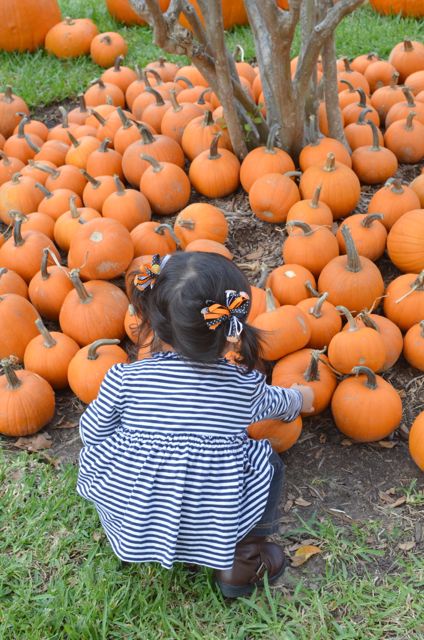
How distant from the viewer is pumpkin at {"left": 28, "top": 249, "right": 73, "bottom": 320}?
136 inches

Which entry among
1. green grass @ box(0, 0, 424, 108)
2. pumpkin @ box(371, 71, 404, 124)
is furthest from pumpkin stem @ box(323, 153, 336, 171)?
green grass @ box(0, 0, 424, 108)

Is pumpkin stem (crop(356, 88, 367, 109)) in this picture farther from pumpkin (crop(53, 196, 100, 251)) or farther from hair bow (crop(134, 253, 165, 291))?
hair bow (crop(134, 253, 165, 291))

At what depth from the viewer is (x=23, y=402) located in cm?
299

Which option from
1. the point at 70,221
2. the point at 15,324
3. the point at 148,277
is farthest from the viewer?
the point at 70,221

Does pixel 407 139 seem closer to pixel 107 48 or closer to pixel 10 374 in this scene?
pixel 10 374

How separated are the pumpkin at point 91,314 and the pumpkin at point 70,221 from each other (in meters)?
0.49

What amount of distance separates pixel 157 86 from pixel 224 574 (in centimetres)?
364

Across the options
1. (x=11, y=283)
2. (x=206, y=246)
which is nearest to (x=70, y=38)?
(x=11, y=283)

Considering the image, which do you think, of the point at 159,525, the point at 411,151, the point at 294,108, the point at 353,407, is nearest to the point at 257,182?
the point at 294,108

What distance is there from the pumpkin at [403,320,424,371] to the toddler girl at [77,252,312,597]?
3.29ft

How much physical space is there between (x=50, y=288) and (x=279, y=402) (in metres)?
1.50

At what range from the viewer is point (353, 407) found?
2779 millimetres

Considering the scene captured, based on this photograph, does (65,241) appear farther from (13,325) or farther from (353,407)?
(353,407)

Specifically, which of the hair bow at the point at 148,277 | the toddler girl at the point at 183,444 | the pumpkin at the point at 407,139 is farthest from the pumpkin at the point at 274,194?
the hair bow at the point at 148,277
